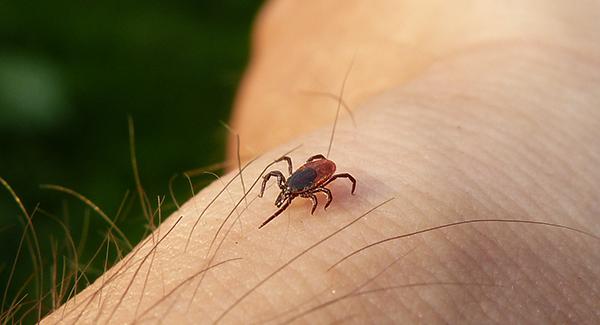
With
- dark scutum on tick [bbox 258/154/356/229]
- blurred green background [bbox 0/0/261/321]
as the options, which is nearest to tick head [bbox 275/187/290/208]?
dark scutum on tick [bbox 258/154/356/229]

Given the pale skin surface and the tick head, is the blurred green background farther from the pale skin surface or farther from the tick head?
the tick head

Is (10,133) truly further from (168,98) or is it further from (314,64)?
(314,64)

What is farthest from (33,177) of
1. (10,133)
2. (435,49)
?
(435,49)

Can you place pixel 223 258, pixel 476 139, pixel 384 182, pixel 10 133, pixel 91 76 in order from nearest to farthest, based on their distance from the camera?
pixel 223 258 < pixel 384 182 < pixel 476 139 < pixel 10 133 < pixel 91 76

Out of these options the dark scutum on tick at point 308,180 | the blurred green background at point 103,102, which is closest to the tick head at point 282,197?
the dark scutum on tick at point 308,180

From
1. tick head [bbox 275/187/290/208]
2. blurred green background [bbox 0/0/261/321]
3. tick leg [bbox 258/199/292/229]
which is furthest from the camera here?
blurred green background [bbox 0/0/261/321]

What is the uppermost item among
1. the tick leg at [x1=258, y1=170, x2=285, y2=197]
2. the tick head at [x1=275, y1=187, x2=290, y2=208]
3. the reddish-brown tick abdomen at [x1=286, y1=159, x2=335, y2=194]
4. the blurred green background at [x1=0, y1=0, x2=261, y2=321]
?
the tick leg at [x1=258, y1=170, x2=285, y2=197]

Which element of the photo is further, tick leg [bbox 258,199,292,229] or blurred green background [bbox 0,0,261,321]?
blurred green background [bbox 0,0,261,321]
